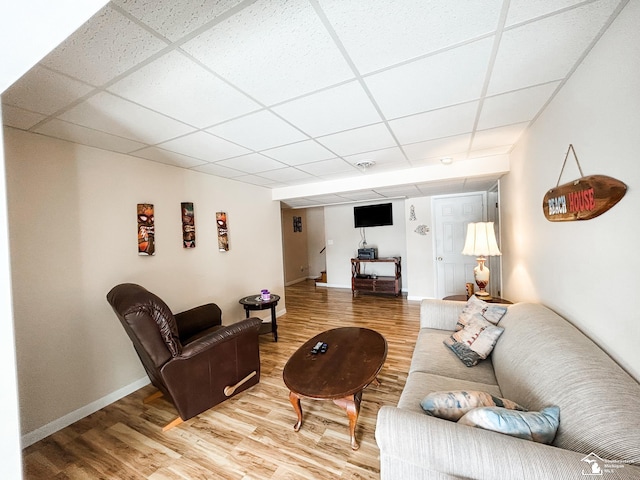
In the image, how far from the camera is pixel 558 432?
38.0 inches

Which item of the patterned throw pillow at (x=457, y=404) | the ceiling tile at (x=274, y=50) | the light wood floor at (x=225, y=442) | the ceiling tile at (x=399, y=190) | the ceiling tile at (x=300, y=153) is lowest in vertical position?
the light wood floor at (x=225, y=442)

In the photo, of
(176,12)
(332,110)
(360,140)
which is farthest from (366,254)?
(176,12)

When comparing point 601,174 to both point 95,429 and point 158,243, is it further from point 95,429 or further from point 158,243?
point 95,429

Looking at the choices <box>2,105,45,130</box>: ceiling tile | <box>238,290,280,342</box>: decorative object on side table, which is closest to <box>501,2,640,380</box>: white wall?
<box>238,290,280,342</box>: decorative object on side table

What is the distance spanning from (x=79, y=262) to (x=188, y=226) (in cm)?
103

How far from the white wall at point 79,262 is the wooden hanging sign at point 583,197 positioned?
336 cm

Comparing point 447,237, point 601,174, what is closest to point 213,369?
point 601,174

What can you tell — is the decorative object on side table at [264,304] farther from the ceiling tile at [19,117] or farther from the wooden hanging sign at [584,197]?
the wooden hanging sign at [584,197]

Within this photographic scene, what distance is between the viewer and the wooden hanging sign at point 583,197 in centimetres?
107

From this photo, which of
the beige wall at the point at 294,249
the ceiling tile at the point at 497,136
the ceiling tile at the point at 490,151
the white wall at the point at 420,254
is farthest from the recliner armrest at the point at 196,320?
the beige wall at the point at 294,249

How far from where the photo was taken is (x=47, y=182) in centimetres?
188

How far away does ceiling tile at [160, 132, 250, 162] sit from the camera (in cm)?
204

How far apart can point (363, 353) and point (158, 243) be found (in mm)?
2345

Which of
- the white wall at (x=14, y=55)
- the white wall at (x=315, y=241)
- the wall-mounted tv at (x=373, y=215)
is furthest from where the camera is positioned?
the white wall at (x=315, y=241)
